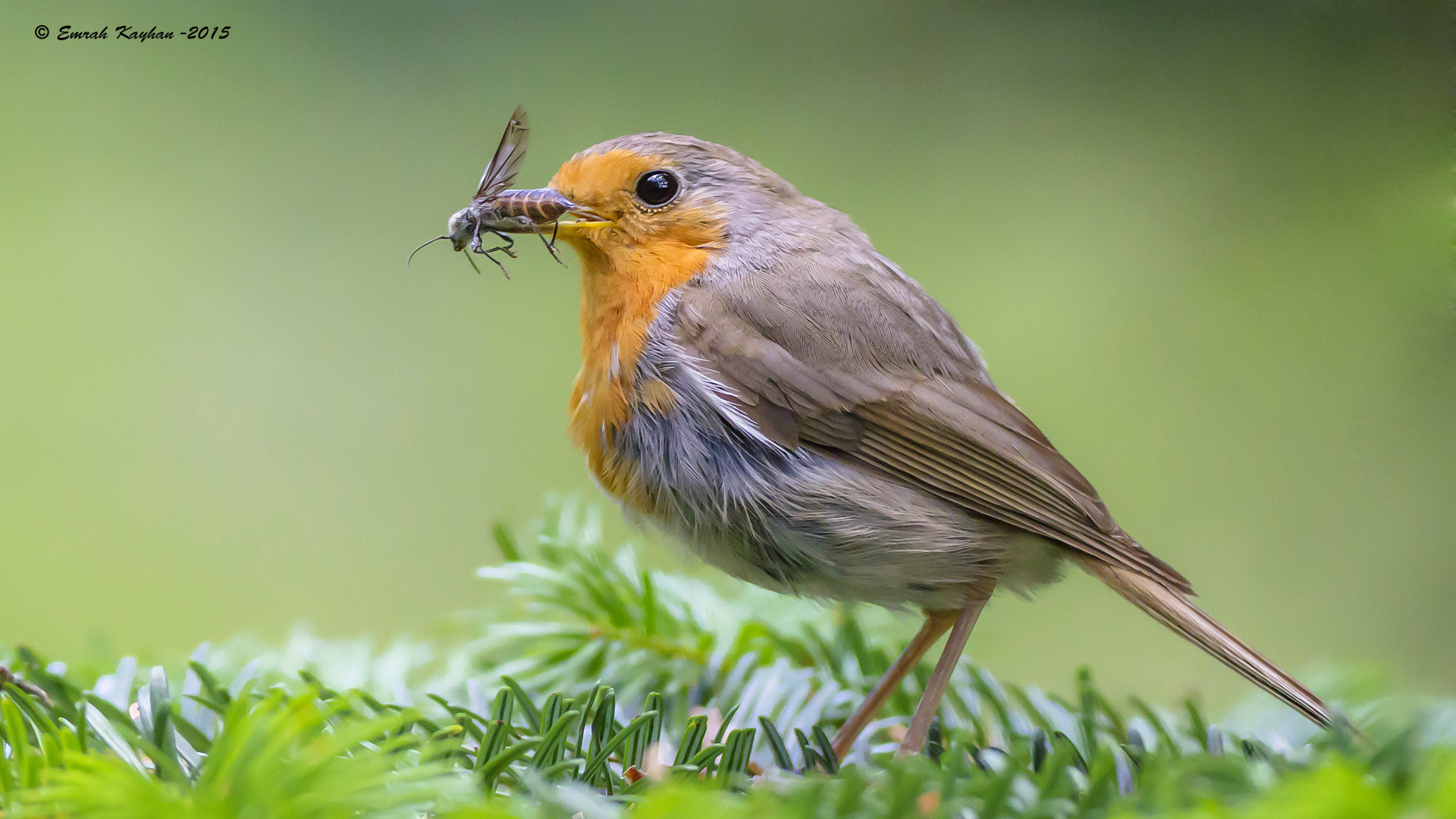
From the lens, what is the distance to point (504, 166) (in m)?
A: 2.31

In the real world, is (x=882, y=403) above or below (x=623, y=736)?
above

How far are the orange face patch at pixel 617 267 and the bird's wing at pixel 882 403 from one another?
9 cm

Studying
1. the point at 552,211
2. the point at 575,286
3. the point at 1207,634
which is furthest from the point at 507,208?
the point at 575,286

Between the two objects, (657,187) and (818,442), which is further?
(657,187)

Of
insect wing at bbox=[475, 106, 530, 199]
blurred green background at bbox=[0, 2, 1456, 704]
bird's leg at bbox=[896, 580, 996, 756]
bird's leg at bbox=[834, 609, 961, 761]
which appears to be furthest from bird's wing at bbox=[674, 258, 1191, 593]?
blurred green background at bbox=[0, 2, 1456, 704]

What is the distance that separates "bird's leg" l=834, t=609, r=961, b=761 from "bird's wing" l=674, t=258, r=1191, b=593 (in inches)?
11.7

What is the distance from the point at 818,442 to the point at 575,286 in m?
2.72

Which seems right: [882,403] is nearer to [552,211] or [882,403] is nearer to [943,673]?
[943,673]

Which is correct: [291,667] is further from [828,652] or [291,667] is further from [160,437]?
[160,437]

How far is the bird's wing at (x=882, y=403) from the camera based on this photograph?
80.9 inches

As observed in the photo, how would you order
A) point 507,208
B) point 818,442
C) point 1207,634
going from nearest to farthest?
point 1207,634 → point 818,442 → point 507,208

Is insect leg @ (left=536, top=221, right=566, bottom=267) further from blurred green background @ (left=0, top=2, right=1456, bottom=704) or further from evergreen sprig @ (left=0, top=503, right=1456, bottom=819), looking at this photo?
blurred green background @ (left=0, top=2, right=1456, bottom=704)

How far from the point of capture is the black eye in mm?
2297

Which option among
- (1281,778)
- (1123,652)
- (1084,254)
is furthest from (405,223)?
(1281,778)
